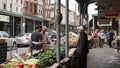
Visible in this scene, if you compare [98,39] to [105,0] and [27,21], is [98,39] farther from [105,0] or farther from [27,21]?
[27,21]

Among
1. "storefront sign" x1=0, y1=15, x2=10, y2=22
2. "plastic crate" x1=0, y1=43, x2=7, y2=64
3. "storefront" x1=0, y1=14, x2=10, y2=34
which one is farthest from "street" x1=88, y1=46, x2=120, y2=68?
"storefront" x1=0, y1=14, x2=10, y2=34

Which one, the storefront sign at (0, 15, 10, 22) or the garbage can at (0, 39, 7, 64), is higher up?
the storefront sign at (0, 15, 10, 22)

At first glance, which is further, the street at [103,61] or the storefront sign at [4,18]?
the storefront sign at [4,18]

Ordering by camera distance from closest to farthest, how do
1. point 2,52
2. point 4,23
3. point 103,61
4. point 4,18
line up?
point 2,52, point 103,61, point 4,18, point 4,23

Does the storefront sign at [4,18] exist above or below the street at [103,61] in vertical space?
above

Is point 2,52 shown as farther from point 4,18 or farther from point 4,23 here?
point 4,23

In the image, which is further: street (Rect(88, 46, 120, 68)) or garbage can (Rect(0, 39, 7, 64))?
street (Rect(88, 46, 120, 68))

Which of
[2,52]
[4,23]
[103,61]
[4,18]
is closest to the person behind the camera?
[2,52]

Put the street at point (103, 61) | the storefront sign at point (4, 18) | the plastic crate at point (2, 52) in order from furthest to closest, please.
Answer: the storefront sign at point (4, 18) < the street at point (103, 61) < the plastic crate at point (2, 52)

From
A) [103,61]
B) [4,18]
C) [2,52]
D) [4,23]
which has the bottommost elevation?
[103,61]

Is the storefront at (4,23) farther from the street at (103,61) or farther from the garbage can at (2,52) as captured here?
the garbage can at (2,52)

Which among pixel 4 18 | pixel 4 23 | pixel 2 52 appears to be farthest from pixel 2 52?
pixel 4 23

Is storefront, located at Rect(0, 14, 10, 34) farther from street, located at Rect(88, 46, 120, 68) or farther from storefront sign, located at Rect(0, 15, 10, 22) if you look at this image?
street, located at Rect(88, 46, 120, 68)

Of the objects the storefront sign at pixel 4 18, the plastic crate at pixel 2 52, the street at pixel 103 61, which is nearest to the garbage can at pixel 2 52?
the plastic crate at pixel 2 52
